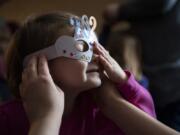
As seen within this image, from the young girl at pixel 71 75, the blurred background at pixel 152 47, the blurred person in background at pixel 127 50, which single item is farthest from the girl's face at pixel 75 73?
the blurred person in background at pixel 127 50

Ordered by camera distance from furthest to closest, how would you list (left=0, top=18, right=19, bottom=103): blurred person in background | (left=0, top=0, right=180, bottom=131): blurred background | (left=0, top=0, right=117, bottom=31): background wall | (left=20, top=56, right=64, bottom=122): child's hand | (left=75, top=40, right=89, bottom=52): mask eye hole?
1. (left=0, top=0, right=117, bottom=31): background wall
2. (left=0, top=18, right=19, bottom=103): blurred person in background
3. (left=0, top=0, right=180, bottom=131): blurred background
4. (left=75, top=40, right=89, bottom=52): mask eye hole
5. (left=20, top=56, right=64, bottom=122): child's hand

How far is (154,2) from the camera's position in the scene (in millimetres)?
1946

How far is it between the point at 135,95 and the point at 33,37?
0.24m

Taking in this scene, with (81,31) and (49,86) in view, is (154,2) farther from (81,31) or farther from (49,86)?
(49,86)

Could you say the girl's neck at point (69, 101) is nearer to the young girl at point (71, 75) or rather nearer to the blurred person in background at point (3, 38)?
the young girl at point (71, 75)

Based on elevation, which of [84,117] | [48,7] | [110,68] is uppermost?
[110,68]

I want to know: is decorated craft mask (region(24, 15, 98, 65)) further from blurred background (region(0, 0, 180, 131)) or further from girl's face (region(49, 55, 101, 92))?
blurred background (region(0, 0, 180, 131))

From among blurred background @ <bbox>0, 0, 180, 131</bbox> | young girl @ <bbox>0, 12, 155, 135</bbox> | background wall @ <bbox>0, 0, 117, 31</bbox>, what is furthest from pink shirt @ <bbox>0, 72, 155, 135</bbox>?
background wall @ <bbox>0, 0, 117, 31</bbox>

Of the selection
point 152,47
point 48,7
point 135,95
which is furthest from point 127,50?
point 135,95

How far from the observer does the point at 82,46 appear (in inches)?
36.5

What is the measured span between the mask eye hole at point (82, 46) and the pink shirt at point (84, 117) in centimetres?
11

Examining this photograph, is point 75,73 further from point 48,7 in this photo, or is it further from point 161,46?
point 48,7

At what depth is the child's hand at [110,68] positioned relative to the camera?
94cm

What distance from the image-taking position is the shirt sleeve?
97 cm
